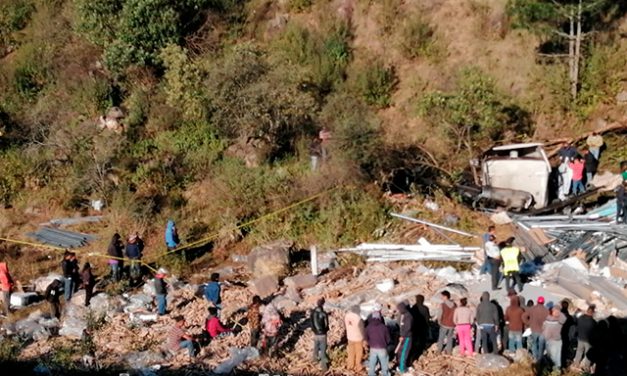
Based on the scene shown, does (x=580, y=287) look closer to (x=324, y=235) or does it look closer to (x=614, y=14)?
(x=324, y=235)

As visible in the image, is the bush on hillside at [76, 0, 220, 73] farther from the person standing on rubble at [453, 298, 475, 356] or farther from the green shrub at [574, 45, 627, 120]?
the person standing on rubble at [453, 298, 475, 356]

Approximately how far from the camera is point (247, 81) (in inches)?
847

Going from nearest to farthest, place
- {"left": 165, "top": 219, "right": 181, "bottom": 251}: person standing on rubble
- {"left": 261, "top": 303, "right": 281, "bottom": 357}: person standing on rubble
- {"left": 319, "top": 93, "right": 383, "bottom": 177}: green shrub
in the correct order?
1. {"left": 261, "top": 303, "right": 281, "bottom": 357}: person standing on rubble
2. {"left": 165, "top": 219, "right": 181, "bottom": 251}: person standing on rubble
3. {"left": 319, "top": 93, "right": 383, "bottom": 177}: green shrub

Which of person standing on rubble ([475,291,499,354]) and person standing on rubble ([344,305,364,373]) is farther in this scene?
person standing on rubble ([475,291,499,354])

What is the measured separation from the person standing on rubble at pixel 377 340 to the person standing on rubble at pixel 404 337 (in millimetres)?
333

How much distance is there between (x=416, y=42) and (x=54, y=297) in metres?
14.2

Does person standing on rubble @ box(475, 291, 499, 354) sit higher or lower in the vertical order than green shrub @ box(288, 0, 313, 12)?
lower

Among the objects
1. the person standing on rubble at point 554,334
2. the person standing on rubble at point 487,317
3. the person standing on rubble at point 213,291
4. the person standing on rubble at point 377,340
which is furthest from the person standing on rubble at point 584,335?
the person standing on rubble at point 213,291

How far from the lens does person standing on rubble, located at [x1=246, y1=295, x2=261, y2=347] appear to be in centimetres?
1342

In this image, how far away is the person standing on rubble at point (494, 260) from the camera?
14.9 meters

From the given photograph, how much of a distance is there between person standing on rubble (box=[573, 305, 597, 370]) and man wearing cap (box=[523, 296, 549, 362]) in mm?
510

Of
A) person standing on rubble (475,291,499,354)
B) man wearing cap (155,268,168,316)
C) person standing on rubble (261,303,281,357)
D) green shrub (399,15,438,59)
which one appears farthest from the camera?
green shrub (399,15,438,59)

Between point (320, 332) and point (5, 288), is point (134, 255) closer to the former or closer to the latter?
point (5, 288)

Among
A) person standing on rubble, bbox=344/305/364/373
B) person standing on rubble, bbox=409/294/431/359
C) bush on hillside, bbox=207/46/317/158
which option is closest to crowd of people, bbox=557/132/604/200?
bush on hillside, bbox=207/46/317/158
